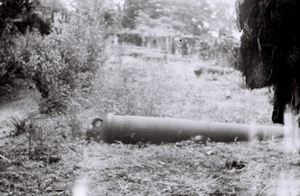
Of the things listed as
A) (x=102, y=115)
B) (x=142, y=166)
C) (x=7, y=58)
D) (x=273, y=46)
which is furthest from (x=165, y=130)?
(x=7, y=58)

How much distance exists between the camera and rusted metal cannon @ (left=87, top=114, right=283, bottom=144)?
17.7 ft

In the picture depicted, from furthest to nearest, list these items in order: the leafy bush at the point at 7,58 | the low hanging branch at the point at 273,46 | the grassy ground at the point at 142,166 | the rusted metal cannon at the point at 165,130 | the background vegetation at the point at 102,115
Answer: the leafy bush at the point at 7,58, the rusted metal cannon at the point at 165,130, the background vegetation at the point at 102,115, the grassy ground at the point at 142,166, the low hanging branch at the point at 273,46

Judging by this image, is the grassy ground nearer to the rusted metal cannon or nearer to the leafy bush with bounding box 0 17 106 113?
the rusted metal cannon

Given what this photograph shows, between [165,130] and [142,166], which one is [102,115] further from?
[142,166]

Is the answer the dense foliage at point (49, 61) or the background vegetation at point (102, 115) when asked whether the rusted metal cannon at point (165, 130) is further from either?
the dense foliage at point (49, 61)

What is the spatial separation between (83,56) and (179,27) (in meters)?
19.3

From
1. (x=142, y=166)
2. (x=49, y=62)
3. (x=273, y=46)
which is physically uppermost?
(x=273, y=46)

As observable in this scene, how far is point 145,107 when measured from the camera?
22.9 feet

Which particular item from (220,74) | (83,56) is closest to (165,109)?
(83,56)

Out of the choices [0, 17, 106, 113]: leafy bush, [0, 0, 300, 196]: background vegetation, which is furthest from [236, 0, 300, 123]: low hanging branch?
[0, 17, 106, 113]: leafy bush

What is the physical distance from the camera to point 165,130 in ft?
18.0

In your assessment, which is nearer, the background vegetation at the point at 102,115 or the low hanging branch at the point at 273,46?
the low hanging branch at the point at 273,46

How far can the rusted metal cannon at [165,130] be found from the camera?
541 cm

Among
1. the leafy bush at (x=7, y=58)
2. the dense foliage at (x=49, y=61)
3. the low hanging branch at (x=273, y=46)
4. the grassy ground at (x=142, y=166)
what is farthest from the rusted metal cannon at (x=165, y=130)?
the leafy bush at (x=7, y=58)
